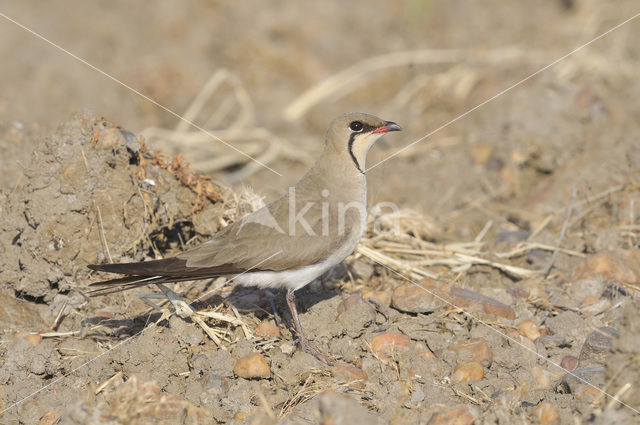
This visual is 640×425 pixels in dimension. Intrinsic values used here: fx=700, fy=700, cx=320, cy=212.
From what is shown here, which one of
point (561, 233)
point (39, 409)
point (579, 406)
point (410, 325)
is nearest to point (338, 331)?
point (410, 325)

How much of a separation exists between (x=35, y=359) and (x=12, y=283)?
29.4 inches

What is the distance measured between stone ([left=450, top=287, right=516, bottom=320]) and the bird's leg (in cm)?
109

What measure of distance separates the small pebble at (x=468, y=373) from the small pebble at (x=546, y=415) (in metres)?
0.50

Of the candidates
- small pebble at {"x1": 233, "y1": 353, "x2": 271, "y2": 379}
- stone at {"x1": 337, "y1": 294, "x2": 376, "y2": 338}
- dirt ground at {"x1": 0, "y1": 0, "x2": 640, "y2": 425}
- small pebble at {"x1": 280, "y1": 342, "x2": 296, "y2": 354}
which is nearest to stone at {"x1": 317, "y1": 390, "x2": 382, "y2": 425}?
dirt ground at {"x1": 0, "y1": 0, "x2": 640, "y2": 425}

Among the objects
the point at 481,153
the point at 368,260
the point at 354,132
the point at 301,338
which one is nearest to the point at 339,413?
the point at 301,338

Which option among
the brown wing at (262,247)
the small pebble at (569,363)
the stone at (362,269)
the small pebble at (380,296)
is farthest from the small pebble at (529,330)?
the brown wing at (262,247)

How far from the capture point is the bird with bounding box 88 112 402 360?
4324mm

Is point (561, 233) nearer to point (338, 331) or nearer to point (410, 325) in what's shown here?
point (410, 325)

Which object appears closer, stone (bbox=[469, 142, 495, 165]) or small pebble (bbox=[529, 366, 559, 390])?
small pebble (bbox=[529, 366, 559, 390])

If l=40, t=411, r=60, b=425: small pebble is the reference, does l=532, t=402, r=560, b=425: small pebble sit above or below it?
below

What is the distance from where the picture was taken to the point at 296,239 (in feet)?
14.8

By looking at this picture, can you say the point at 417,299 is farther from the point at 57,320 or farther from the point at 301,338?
the point at 57,320

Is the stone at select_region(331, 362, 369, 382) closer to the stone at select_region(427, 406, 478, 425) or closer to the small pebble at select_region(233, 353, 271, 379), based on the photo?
the small pebble at select_region(233, 353, 271, 379)

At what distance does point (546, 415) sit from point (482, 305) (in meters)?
1.21
